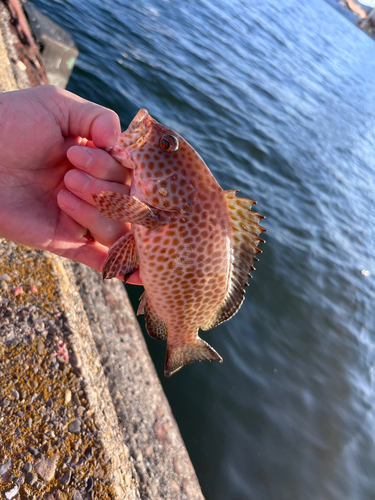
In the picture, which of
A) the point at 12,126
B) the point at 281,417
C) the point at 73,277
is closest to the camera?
the point at 12,126

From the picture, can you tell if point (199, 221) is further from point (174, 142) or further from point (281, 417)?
point (281, 417)

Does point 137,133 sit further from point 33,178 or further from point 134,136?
point 33,178

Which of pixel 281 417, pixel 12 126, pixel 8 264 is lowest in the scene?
pixel 281 417

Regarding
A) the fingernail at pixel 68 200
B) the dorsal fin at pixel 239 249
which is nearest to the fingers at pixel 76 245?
the fingernail at pixel 68 200

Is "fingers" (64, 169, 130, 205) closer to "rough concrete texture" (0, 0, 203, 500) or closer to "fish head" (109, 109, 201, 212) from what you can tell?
"fish head" (109, 109, 201, 212)

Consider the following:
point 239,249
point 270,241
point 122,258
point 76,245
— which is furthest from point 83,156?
point 270,241

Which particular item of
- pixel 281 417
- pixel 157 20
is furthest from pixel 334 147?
pixel 281 417

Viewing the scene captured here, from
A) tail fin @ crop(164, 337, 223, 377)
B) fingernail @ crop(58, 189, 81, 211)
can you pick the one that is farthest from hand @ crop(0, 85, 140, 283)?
tail fin @ crop(164, 337, 223, 377)
